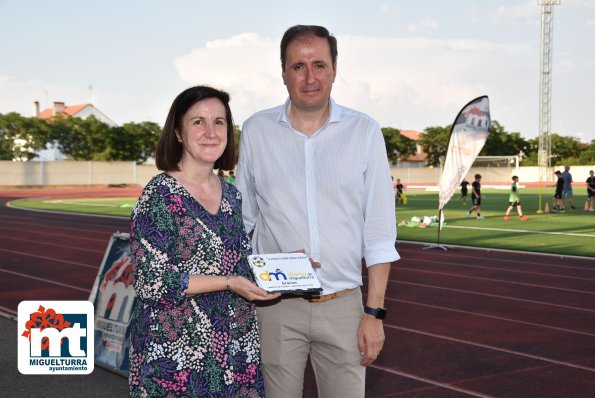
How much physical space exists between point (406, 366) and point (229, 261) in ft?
13.5

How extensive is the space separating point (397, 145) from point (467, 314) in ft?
277

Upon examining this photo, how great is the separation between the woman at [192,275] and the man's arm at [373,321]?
44 centimetres

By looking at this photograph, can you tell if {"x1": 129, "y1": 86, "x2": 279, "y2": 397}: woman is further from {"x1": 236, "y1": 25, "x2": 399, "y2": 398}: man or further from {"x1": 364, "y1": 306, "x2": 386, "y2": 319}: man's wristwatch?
{"x1": 364, "y1": 306, "x2": 386, "y2": 319}: man's wristwatch

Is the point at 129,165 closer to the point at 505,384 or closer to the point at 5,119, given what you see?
the point at 5,119

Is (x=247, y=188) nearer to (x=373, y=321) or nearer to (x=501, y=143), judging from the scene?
(x=373, y=321)

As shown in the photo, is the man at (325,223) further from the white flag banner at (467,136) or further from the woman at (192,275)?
the white flag banner at (467,136)

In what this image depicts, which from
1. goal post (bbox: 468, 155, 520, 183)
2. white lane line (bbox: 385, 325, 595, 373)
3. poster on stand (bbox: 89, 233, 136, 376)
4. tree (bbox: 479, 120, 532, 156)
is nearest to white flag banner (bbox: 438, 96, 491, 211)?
white lane line (bbox: 385, 325, 595, 373)

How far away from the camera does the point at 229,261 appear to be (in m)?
2.78

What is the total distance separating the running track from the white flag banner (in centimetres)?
173

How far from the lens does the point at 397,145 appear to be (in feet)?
303

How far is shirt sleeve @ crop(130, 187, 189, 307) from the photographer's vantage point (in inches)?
104

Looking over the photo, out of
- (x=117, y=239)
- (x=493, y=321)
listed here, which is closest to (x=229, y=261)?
(x=117, y=239)

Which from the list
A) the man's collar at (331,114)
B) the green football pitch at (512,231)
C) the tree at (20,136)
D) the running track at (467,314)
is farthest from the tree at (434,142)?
the man's collar at (331,114)

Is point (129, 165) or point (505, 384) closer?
point (505, 384)
